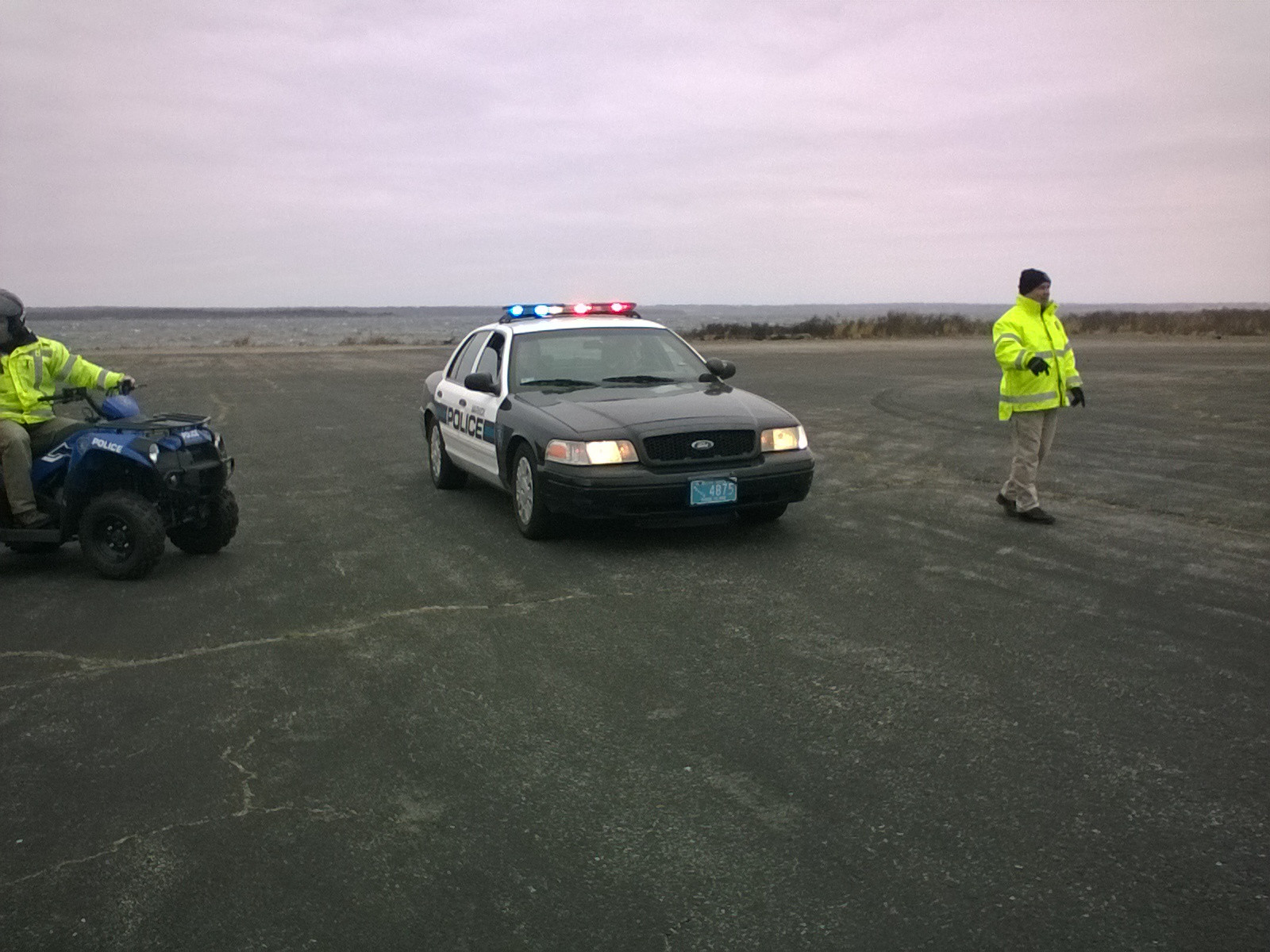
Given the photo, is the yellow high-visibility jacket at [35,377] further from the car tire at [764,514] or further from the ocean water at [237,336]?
the ocean water at [237,336]

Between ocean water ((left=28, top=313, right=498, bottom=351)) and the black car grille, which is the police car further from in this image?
ocean water ((left=28, top=313, right=498, bottom=351))

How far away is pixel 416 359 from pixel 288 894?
114 feet

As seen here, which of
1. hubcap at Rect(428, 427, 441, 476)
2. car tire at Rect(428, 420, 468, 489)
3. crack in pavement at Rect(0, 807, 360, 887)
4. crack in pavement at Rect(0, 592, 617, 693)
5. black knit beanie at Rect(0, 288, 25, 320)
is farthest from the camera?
hubcap at Rect(428, 427, 441, 476)

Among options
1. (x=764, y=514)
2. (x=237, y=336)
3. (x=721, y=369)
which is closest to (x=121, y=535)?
(x=764, y=514)

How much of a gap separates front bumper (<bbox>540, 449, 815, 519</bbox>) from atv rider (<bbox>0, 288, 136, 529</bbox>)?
2.89 meters

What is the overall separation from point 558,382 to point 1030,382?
144 inches

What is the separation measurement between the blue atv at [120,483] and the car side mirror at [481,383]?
2091 millimetres

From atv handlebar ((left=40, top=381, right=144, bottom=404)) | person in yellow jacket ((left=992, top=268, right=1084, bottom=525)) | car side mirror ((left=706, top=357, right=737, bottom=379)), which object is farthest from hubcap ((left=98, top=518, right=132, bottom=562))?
person in yellow jacket ((left=992, top=268, right=1084, bottom=525))

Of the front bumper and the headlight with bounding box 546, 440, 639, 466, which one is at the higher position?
the headlight with bounding box 546, 440, 639, 466

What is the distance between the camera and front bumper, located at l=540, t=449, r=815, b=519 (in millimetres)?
7773

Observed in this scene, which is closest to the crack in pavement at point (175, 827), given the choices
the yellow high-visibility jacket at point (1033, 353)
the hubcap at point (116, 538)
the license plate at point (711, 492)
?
the hubcap at point (116, 538)

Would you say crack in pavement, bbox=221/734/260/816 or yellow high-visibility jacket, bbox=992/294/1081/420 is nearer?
crack in pavement, bbox=221/734/260/816

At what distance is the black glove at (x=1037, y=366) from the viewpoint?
8.67 m

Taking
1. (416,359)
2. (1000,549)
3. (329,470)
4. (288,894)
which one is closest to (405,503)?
(329,470)
